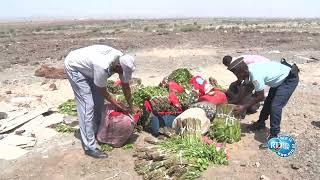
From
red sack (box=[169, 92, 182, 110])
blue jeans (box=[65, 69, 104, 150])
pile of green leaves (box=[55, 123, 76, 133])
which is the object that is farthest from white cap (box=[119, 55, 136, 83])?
pile of green leaves (box=[55, 123, 76, 133])

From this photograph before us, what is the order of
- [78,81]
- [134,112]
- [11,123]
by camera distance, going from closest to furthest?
[78,81] < [134,112] < [11,123]

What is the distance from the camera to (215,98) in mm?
7355

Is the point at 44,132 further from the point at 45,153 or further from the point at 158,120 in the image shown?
the point at 158,120

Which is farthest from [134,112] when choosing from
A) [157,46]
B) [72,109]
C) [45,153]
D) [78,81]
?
[157,46]

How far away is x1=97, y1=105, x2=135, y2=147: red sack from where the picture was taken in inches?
254

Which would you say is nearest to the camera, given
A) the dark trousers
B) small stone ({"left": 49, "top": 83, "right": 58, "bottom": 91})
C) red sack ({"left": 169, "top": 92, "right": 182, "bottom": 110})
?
the dark trousers

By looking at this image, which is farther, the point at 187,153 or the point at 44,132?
the point at 44,132

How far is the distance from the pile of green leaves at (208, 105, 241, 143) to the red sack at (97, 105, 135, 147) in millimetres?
1309

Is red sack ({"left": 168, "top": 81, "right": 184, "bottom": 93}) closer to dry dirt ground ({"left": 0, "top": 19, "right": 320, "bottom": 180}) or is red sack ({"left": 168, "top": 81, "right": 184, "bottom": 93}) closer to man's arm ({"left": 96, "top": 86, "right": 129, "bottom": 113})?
dry dirt ground ({"left": 0, "top": 19, "right": 320, "bottom": 180})

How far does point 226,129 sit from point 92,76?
7.30ft

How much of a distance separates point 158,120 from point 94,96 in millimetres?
1141

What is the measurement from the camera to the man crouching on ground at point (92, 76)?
590cm

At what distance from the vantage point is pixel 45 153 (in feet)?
21.4

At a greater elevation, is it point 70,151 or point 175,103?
point 175,103
